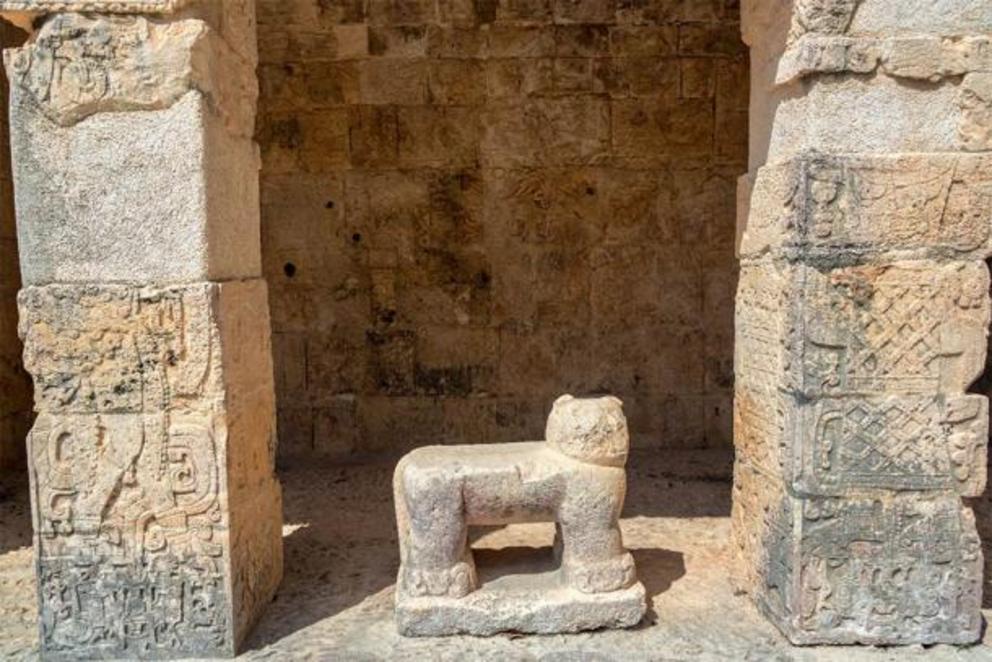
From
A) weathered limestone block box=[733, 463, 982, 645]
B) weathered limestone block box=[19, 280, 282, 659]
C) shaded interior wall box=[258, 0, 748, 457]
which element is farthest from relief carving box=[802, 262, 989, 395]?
shaded interior wall box=[258, 0, 748, 457]

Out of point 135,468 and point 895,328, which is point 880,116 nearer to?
point 895,328

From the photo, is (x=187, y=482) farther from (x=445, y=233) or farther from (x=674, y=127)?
(x=674, y=127)

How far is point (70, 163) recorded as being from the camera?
9.29 ft

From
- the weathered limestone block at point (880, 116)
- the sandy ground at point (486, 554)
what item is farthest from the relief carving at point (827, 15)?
the sandy ground at point (486, 554)

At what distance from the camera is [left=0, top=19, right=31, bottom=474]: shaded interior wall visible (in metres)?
5.34

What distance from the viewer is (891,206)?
2861 mm

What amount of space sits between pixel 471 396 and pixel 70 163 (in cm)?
Answer: 364

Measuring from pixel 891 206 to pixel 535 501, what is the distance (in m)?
1.73

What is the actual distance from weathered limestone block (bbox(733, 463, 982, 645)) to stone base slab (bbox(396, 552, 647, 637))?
645 millimetres

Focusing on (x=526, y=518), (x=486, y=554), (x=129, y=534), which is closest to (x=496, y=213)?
(x=486, y=554)

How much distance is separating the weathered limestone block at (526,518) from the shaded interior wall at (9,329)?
3704 millimetres

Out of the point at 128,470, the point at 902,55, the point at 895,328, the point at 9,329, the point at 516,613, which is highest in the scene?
the point at 902,55

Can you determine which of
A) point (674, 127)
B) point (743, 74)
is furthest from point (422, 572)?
point (743, 74)

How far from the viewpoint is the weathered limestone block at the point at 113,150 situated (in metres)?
2.79
